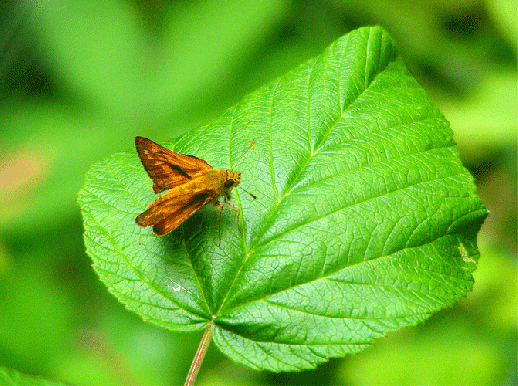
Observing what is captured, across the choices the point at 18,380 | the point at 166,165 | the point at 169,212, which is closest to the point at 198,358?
the point at 169,212

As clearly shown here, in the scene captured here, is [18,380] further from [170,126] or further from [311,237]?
[170,126]

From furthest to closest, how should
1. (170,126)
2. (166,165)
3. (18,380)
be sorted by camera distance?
(170,126) < (166,165) < (18,380)

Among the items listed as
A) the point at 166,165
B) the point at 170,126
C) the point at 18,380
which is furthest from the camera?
the point at 170,126

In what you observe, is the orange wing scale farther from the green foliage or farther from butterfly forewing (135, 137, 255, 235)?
Result: the green foliage

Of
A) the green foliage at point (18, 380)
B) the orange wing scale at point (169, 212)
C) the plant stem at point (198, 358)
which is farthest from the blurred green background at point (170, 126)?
the orange wing scale at point (169, 212)

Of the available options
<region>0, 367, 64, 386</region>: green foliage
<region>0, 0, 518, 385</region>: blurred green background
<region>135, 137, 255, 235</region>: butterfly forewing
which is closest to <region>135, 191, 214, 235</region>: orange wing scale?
<region>135, 137, 255, 235</region>: butterfly forewing

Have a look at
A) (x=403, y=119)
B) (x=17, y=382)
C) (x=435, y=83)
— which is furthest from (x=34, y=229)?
(x=435, y=83)

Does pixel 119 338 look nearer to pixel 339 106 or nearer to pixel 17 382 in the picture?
pixel 17 382

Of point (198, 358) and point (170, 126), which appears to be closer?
point (198, 358)

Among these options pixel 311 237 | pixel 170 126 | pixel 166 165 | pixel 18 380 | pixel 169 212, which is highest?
pixel 170 126
